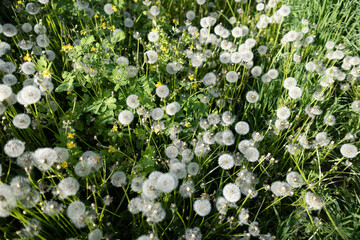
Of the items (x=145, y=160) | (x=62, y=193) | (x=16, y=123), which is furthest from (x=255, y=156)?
(x=16, y=123)

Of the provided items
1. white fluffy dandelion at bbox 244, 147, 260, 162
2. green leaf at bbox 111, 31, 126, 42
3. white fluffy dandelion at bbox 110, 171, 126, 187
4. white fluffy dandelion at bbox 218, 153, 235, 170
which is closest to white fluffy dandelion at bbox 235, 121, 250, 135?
white fluffy dandelion at bbox 244, 147, 260, 162

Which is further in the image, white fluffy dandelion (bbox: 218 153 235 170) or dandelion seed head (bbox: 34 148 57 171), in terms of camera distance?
white fluffy dandelion (bbox: 218 153 235 170)

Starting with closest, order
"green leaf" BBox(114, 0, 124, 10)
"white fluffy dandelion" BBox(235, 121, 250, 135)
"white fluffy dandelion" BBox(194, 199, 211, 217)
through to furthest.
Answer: "white fluffy dandelion" BBox(194, 199, 211, 217)
"white fluffy dandelion" BBox(235, 121, 250, 135)
"green leaf" BBox(114, 0, 124, 10)

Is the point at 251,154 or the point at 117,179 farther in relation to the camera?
the point at 251,154

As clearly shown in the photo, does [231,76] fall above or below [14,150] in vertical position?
below

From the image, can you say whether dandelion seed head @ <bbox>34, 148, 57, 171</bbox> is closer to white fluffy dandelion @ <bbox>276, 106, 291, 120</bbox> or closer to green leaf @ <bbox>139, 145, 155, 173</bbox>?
green leaf @ <bbox>139, 145, 155, 173</bbox>

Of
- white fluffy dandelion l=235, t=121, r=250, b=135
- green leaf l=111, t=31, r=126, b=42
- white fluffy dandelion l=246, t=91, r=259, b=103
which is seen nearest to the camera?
white fluffy dandelion l=235, t=121, r=250, b=135

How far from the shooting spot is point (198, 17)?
13.9 feet

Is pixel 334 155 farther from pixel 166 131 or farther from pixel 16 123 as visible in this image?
pixel 16 123

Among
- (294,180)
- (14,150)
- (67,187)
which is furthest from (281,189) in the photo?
(14,150)

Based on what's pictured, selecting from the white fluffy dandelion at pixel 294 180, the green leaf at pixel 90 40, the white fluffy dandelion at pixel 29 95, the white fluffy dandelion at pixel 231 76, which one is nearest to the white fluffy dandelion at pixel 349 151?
the white fluffy dandelion at pixel 294 180

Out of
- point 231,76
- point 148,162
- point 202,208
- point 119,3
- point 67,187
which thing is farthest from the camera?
point 119,3

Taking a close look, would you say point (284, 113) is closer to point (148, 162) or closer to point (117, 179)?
point (148, 162)

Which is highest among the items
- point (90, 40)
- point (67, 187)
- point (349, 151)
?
point (90, 40)
